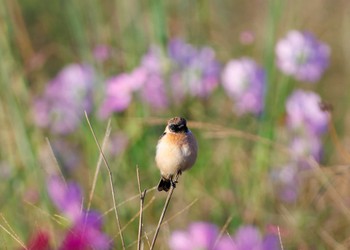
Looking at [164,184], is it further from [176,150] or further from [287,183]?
[287,183]

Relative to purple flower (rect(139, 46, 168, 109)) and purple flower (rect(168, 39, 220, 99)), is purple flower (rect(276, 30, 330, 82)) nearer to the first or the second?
purple flower (rect(168, 39, 220, 99))

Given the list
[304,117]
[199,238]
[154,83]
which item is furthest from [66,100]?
[199,238]

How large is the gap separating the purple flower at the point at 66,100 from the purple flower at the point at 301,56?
1.70 ft

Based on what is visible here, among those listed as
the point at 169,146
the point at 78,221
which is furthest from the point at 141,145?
the point at 169,146

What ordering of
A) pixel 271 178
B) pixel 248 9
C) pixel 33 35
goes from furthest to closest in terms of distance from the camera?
pixel 248 9 < pixel 33 35 < pixel 271 178

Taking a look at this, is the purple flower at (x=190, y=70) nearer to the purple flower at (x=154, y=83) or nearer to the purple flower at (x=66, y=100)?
the purple flower at (x=154, y=83)

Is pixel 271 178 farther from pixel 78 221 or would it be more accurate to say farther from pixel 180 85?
pixel 78 221

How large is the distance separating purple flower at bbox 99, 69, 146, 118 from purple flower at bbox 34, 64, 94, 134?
16 cm

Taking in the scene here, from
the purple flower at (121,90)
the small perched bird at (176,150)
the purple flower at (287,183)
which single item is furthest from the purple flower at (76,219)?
the purple flower at (287,183)

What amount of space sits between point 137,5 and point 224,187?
0.51 m

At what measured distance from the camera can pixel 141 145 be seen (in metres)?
2.13

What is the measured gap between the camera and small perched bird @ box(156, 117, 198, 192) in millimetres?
879

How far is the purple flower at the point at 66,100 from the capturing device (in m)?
2.30

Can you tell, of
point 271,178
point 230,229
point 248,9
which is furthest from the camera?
point 248,9
